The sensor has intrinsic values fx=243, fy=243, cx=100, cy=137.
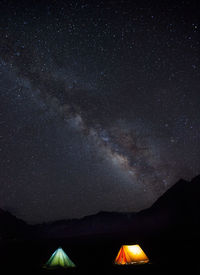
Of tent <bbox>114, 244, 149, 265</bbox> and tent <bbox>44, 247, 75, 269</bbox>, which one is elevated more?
tent <bbox>44, 247, 75, 269</bbox>

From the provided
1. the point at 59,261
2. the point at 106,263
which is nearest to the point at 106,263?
the point at 106,263

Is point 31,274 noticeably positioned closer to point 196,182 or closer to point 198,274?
point 198,274

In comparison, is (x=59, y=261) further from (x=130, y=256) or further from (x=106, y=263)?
(x=130, y=256)

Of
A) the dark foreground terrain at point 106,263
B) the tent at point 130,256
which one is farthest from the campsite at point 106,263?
the tent at point 130,256

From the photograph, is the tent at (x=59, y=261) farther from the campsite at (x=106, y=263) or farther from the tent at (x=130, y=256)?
the tent at (x=130, y=256)

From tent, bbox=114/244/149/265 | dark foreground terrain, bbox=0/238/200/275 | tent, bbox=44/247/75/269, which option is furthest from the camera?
tent, bbox=44/247/75/269

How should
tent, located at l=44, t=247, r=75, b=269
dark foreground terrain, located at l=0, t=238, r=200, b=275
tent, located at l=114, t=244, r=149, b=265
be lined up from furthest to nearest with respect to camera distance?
tent, located at l=44, t=247, r=75, b=269 < tent, located at l=114, t=244, r=149, b=265 < dark foreground terrain, located at l=0, t=238, r=200, b=275

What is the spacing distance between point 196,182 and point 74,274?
187 meters

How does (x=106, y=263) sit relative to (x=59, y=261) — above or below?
below

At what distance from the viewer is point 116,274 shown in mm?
10867

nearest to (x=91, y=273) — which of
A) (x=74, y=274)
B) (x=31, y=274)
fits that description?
(x=74, y=274)

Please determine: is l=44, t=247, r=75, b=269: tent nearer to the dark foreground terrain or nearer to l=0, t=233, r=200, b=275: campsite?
l=0, t=233, r=200, b=275: campsite

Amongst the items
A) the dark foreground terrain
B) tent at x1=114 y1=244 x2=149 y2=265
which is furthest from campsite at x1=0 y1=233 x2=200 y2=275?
tent at x1=114 y1=244 x2=149 y2=265

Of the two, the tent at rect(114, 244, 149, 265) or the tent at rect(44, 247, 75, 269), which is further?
the tent at rect(44, 247, 75, 269)
